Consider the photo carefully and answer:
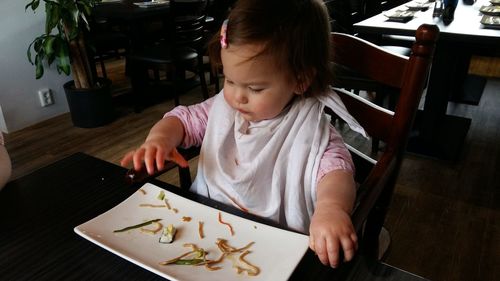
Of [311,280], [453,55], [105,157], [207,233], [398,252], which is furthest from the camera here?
[105,157]

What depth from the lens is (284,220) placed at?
876 mm

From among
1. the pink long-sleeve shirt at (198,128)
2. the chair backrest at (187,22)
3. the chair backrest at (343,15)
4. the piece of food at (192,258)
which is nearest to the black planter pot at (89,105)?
the chair backrest at (187,22)

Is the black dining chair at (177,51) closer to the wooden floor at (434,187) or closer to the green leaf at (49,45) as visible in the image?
the wooden floor at (434,187)

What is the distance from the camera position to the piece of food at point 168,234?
634mm

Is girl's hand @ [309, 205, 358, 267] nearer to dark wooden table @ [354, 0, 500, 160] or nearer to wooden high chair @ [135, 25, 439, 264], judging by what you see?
wooden high chair @ [135, 25, 439, 264]

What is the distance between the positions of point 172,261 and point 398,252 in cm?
134

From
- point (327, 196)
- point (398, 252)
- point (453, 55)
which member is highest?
point (327, 196)

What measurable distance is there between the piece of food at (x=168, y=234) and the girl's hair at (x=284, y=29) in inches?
14.3

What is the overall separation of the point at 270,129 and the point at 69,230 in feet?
1.51

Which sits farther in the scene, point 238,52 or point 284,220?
point 284,220

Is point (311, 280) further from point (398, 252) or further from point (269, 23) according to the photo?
point (398, 252)

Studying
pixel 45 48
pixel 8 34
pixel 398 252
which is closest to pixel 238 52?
pixel 398 252

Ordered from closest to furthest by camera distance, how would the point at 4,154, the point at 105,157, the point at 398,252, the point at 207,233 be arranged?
the point at 207,233 → the point at 4,154 → the point at 398,252 → the point at 105,157

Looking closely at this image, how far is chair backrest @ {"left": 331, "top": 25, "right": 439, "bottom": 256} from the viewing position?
695mm
